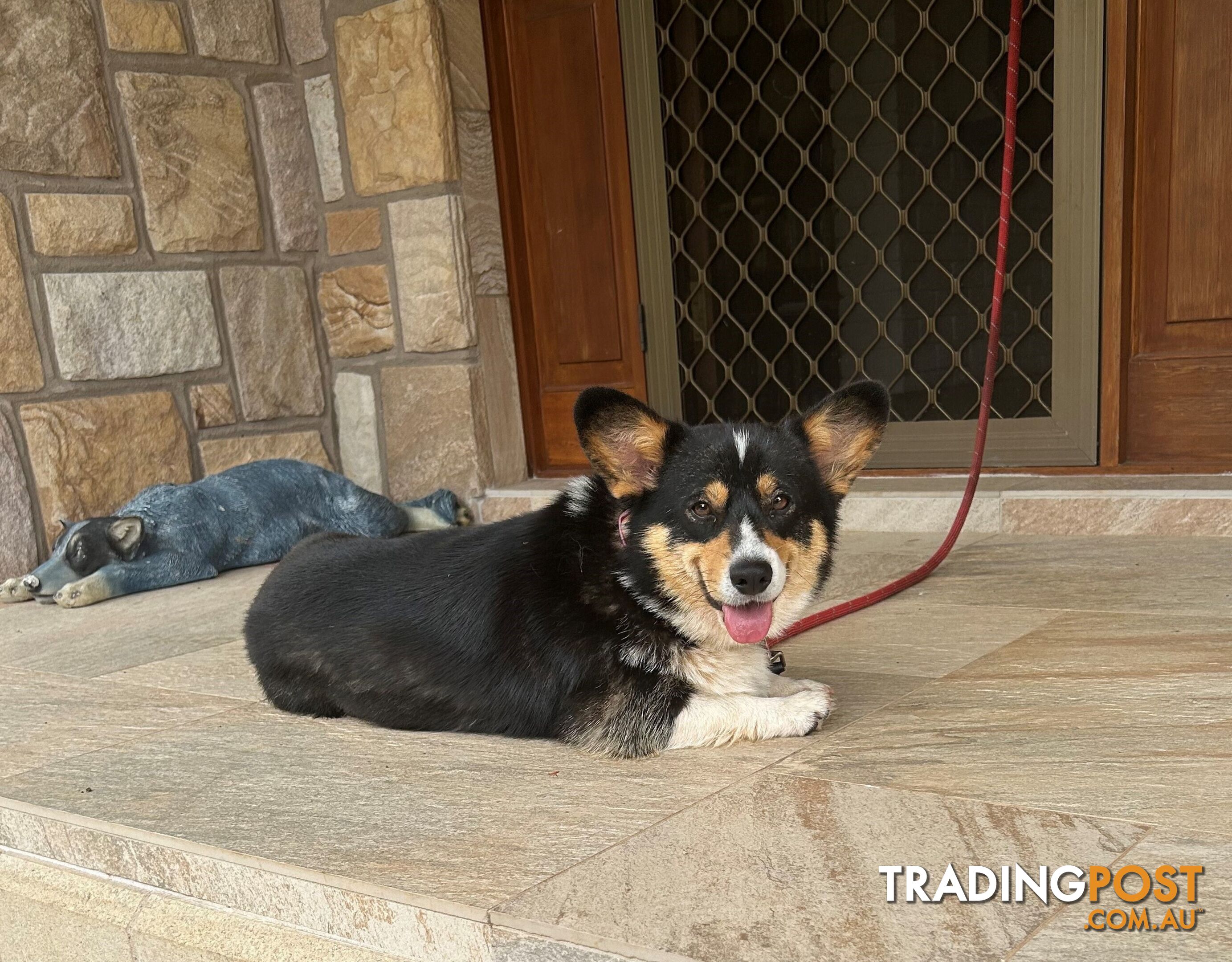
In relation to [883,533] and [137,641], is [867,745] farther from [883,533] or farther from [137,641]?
[137,641]

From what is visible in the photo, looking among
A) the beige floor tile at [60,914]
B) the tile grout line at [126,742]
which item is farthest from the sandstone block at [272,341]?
the beige floor tile at [60,914]

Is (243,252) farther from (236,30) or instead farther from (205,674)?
(205,674)

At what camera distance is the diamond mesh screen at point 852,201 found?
433cm

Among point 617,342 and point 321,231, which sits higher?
point 321,231

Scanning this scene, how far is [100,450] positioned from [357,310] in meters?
1.32

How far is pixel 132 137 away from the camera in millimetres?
4965

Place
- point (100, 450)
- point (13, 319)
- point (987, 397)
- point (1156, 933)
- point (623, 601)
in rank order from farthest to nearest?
point (100, 450) < point (13, 319) < point (987, 397) < point (623, 601) < point (1156, 933)

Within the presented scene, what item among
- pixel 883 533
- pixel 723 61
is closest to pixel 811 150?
pixel 723 61

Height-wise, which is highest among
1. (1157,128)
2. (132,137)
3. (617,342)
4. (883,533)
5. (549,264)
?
(132,137)

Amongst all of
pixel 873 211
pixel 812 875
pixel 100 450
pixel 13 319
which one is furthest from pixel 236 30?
pixel 812 875

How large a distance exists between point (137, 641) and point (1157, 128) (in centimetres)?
386

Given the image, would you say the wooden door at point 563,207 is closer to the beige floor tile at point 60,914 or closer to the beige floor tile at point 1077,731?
the beige floor tile at point 1077,731

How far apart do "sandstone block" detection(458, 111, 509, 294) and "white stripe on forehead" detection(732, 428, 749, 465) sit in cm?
303

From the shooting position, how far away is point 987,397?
3420 mm
